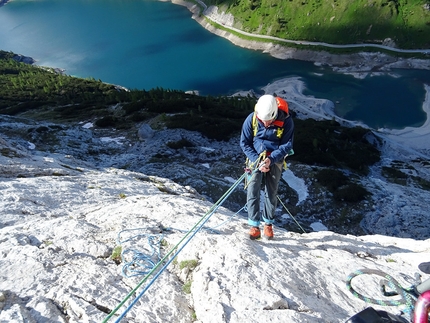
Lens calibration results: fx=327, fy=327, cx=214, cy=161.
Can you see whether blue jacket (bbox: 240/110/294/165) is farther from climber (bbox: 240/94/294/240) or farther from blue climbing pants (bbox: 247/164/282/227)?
blue climbing pants (bbox: 247/164/282/227)

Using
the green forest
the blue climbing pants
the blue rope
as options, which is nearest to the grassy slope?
the green forest

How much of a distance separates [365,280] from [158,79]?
9253 cm

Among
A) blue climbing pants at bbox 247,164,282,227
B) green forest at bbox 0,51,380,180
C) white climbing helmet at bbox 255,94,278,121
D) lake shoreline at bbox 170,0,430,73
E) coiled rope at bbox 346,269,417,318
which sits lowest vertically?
green forest at bbox 0,51,380,180

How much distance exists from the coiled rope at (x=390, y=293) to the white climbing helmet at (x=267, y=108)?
138 inches

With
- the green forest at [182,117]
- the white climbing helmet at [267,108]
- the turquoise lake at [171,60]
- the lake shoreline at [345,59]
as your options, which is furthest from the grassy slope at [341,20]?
the white climbing helmet at [267,108]

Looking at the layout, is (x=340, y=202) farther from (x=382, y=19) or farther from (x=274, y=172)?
(x=382, y=19)

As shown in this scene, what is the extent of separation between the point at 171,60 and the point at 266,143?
102770mm

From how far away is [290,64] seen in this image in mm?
96312

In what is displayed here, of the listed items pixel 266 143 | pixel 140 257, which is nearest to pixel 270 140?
pixel 266 143

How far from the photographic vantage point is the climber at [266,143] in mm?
6557

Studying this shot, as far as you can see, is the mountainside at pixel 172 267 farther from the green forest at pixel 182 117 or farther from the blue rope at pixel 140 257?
the green forest at pixel 182 117

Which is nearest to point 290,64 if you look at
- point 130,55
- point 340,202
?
point 130,55

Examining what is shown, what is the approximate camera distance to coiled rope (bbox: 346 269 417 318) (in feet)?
18.0

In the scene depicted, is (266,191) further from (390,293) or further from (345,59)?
(345,59)
